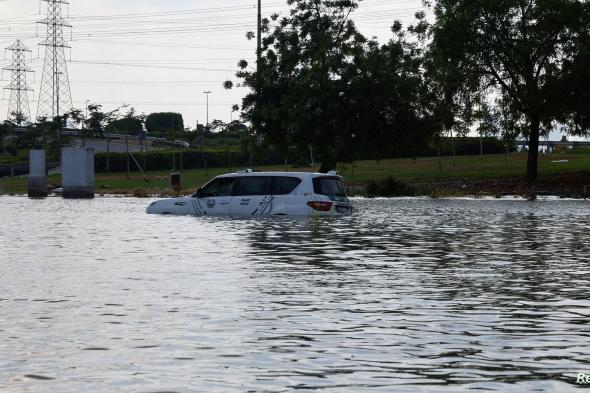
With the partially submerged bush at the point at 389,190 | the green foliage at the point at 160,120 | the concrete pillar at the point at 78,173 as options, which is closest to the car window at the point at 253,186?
the partially submerged bush at the point at 389,190

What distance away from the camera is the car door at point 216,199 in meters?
33.7

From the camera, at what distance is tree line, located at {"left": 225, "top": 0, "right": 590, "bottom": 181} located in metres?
59.6

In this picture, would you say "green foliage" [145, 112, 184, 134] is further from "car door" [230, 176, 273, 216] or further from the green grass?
"car door" [230, 176, 273, 216]

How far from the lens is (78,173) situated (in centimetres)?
5947

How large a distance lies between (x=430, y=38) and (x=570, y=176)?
11.4m

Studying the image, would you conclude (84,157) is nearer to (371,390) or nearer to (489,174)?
(489,174)

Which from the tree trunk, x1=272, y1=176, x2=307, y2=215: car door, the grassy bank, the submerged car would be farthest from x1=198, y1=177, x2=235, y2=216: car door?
the tree trunk

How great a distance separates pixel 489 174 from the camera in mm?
66875

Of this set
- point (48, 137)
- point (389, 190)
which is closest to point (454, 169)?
point (389, 190)

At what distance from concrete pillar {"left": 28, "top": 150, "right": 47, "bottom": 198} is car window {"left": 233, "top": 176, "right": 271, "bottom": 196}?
96.7ft

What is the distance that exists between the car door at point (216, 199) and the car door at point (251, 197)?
190mm

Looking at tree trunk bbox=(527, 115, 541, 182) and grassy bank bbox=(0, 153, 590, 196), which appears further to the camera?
tree trunk bbox=(527, 115, 541, 182)

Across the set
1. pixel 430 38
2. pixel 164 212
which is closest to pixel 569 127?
pixel 430 38

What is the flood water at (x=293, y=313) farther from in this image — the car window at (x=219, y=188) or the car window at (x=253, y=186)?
the car window at (x=219, y=188)
